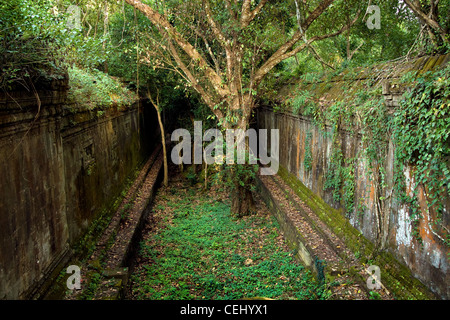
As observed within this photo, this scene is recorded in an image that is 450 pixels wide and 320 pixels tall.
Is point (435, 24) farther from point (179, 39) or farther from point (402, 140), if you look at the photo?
point (179, 39)

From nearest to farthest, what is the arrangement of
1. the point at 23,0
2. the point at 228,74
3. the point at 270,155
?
the point at 23,0 → the point at 228,74 → the point at 270,155

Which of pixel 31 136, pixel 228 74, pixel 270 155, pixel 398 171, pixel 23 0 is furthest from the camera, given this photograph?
pixel 270 155

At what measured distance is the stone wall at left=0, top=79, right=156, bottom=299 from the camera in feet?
12.3

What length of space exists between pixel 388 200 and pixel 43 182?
17.5 ft

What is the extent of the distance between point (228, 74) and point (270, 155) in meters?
5.53

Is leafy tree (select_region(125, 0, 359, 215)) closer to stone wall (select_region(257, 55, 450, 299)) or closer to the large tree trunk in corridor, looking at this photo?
the large tree trunk in corridor

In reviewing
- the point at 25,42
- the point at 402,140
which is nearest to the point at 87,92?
the point at 25,42

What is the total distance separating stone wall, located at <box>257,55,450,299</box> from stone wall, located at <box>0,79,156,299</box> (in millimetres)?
5096

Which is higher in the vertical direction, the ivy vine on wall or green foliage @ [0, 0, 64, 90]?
green foliage @ [0, 0, 64, 90]

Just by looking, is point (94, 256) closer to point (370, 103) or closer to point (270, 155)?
point (370, 103)

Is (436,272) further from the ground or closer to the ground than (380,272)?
further from the ground

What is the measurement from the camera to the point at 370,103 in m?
5.45

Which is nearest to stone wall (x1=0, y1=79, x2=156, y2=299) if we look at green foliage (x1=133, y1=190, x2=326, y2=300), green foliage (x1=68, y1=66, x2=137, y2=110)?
green foliage (x1=68, y1=66, x2=137, y2=110)

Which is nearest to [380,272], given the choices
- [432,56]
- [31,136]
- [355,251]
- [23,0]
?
[355,251]
